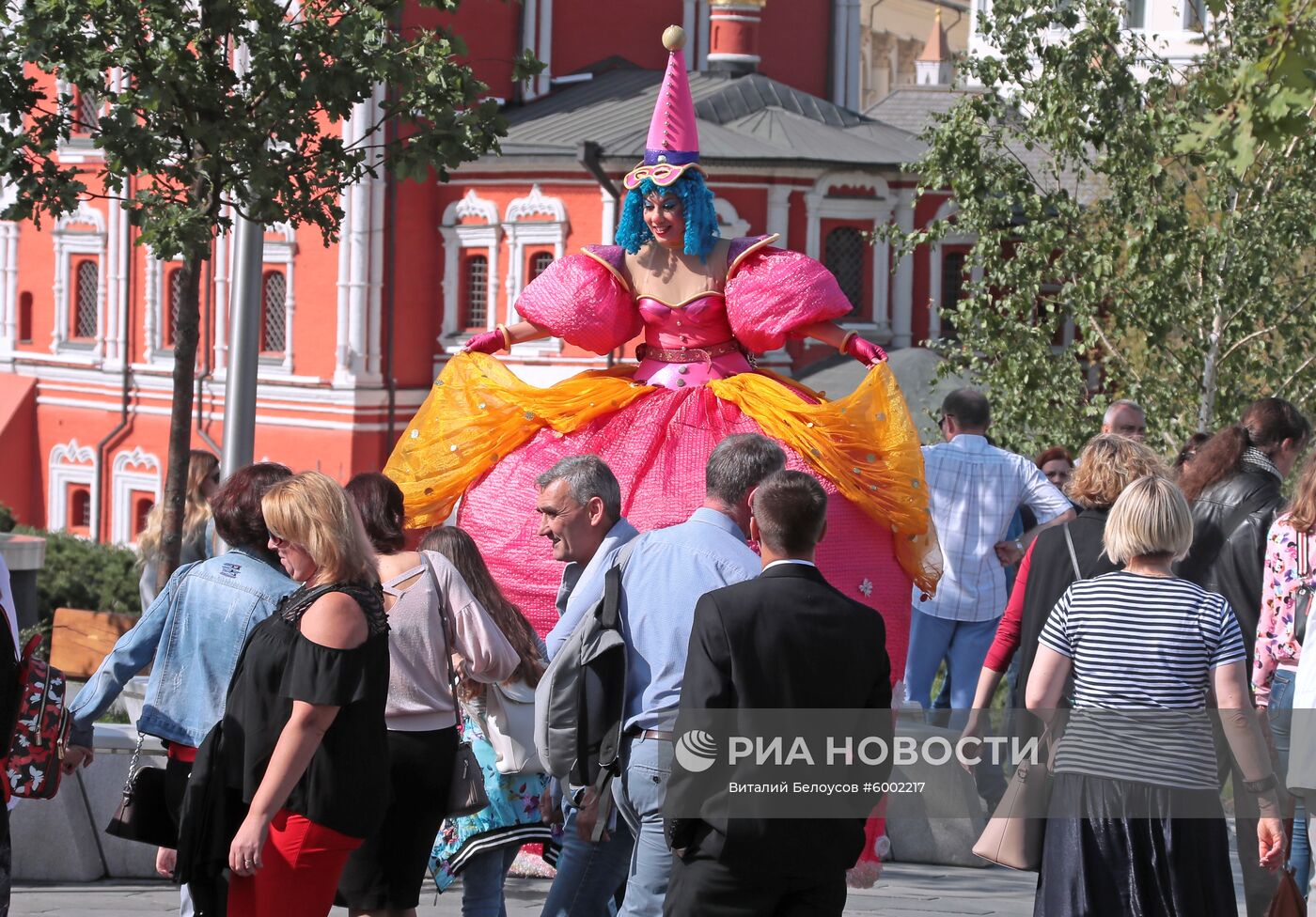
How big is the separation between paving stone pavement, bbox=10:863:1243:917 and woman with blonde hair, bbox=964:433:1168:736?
3.84ft

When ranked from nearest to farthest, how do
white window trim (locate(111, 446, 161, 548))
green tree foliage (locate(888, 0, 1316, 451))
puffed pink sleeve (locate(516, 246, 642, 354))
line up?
puffed pink sleeve (locate(516, 246, 642, 354)) < green tree foliage (locate(888, 0, 1316, 451)) < white window trim (locate(111, 446, 161, 548))

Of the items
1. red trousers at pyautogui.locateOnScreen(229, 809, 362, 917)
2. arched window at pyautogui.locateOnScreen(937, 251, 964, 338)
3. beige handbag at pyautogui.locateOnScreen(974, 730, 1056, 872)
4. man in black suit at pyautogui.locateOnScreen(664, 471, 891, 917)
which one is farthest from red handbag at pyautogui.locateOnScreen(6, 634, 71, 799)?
arched window at pyautogui.locateOnScreen(937, 251, 964, 338)

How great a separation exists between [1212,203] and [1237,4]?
60.1 inches

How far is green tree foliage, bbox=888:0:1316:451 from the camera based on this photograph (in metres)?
15.3

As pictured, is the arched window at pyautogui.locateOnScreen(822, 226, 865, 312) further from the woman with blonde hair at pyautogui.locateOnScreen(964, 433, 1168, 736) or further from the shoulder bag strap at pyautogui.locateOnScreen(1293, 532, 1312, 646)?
the shoulder bag strap at pyautogui.locateOnScreen(1293, 532, 1312, 646)

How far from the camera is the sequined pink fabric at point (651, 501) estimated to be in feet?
26.0

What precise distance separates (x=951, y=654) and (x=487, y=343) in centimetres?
267

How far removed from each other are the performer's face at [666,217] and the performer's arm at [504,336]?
0.66 metres

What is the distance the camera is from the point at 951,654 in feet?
31.9

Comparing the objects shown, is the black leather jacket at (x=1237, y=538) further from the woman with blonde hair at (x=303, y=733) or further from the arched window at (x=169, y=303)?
the arched window at (x=169, y=303)

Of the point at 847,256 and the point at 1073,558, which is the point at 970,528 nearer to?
the point at 1073,558

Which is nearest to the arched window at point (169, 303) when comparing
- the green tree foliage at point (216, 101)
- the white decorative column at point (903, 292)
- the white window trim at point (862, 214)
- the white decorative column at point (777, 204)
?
the white decorative column at point (777, 204)

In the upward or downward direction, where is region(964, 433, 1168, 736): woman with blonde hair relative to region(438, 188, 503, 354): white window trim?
downward

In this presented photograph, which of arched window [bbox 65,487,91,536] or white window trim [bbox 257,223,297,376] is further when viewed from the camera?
arched window [bbox 65,487,91,536]
